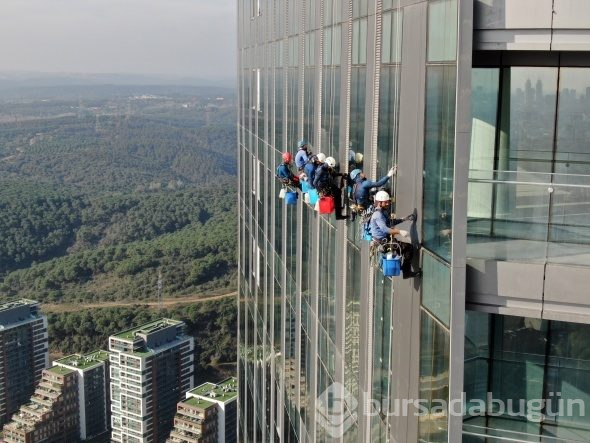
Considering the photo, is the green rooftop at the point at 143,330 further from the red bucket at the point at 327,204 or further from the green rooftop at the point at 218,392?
the red bucket at the point at 327,204

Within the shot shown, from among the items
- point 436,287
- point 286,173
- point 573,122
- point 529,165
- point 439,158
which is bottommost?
point 436,287

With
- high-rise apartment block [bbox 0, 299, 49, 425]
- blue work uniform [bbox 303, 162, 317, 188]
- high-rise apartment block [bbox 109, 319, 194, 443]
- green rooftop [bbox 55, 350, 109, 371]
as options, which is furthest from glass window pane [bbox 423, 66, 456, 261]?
high-rise apartment block [bbox 0, 299, 49, 425]

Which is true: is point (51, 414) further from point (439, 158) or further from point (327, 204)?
point (439, 158)

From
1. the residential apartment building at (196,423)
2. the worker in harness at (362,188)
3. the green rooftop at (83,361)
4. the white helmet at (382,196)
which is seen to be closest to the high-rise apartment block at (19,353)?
the green rooftop at (83,361)

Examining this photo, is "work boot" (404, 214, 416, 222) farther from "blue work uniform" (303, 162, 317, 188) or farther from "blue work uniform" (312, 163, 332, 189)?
"blue work uniform" (303, 162, 317, 188)

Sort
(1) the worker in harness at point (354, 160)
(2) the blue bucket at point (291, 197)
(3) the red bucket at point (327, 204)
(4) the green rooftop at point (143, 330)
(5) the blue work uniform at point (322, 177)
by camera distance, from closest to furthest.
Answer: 1. (1) the worker in harness at point (354, 160)
2. (3) the red bucket at point (327, 204)
3. (5) the blue work uniform at point (322, 177)
4. (2) the blue bucket at point (291, 197)
5. (4) the green rooftop at point (143, 330)

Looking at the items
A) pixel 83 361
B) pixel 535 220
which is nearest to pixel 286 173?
pixel 535 220

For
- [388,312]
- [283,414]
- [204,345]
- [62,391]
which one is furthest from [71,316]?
[388,312]
